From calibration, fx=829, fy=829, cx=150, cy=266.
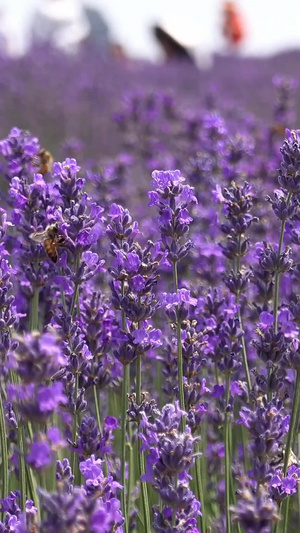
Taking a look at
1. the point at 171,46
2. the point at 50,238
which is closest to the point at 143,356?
the point at 50,238

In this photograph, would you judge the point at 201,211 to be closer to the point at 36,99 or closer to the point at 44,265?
the point at 44,265

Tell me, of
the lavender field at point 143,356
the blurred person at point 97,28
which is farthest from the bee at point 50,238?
the blurred person at point 97,28

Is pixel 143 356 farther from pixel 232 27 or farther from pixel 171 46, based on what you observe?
pixel 232 27

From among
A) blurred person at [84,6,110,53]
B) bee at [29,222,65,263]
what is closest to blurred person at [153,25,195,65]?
blurred person at [84,6,110,53]

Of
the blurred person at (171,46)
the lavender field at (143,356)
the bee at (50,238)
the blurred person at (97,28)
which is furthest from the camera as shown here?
the blurred person at (97,28)

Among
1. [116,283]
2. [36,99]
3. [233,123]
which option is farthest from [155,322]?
[36,99]

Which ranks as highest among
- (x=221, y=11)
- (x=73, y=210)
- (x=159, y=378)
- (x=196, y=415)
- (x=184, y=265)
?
(x=221, y=11)

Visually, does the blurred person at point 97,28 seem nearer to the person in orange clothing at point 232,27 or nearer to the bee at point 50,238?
the person in orange clothing at point 232,27
